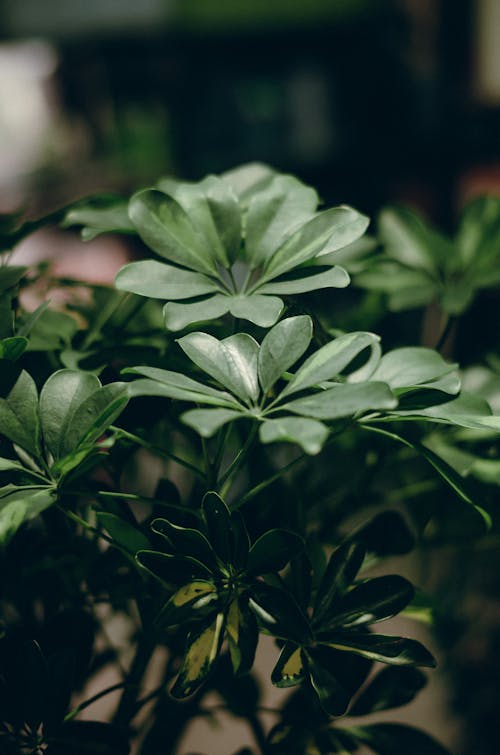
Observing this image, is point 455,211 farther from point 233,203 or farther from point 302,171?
point 233,203

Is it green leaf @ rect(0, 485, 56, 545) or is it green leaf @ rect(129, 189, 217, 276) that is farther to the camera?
green leaf @ rect(129, 189, 217, 276)

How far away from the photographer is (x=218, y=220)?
55 centimetres

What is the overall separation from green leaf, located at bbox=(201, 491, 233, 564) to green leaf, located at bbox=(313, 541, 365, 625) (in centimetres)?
9

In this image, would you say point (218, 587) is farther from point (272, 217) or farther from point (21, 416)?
point (272, 217)

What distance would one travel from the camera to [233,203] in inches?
21.5

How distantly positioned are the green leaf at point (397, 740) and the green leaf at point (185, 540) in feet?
0.94

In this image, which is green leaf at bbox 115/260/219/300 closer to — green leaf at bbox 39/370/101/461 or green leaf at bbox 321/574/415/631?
green leaf at bbox 39/370/101/461

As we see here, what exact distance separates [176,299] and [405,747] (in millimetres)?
453

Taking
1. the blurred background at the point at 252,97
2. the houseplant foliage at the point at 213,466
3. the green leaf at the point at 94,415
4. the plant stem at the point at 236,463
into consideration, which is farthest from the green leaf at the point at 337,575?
the blurred background at the point at 252,97

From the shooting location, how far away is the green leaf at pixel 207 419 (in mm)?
354

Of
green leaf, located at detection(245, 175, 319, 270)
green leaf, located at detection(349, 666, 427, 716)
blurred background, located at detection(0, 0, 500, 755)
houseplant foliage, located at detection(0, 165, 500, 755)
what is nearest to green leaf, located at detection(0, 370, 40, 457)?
houseplant foliage, located at detection(0, 165, 500, 755)

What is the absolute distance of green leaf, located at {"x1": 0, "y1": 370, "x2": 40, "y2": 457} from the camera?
0.47 m

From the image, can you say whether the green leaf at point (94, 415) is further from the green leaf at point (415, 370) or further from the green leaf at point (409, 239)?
the green leaf at point (409, 239)

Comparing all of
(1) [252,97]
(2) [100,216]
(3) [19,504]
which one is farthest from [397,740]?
(1) [252,97]
